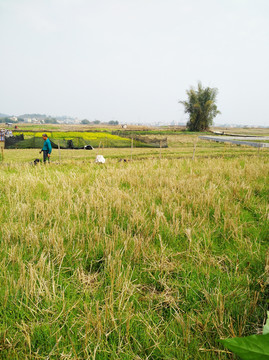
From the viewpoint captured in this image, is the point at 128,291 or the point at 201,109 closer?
the point at 128,291

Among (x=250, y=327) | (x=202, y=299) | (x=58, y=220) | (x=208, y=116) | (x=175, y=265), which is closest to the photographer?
(x=250, y=327)

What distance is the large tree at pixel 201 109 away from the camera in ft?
200

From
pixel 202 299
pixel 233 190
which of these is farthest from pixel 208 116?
pixel 202 299

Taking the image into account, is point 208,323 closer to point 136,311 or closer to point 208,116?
point 136,311

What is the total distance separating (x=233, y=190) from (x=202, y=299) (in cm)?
380

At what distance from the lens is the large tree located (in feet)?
200

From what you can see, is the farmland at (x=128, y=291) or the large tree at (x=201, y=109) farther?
the large tree at (x=201, y=109)

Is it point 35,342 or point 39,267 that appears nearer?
point 35,342

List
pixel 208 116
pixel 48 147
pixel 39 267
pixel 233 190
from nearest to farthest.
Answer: pixel 39 267, pixel 233 190, pixel 48 147, pixel 208 116

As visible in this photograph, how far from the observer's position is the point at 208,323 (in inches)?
69.1

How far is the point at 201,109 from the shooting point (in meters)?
60.9

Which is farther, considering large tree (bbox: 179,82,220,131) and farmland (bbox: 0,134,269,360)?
large tree (bbox: 179,82,220,131)

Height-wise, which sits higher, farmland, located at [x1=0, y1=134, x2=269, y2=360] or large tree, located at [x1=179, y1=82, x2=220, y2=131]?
large tree, located at [x1=179, y1=82, x2=220, y2=131]

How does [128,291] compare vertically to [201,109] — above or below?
below
